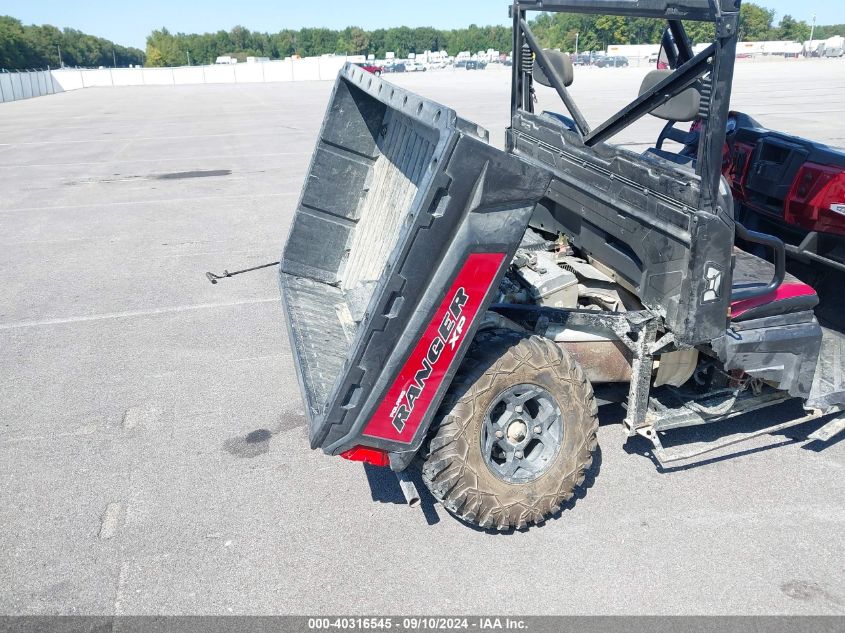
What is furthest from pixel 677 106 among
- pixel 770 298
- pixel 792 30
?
pixel 792 30

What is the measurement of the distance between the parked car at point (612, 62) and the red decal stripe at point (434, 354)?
65.5m

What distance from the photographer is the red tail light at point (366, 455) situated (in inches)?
125

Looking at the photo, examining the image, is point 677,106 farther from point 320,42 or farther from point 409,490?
point 320,42

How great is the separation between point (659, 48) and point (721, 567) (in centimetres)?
329

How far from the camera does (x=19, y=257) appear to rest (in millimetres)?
8820

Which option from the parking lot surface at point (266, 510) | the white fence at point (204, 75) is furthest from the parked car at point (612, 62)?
the parking lot surface at point (266, 510)

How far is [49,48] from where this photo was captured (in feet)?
347

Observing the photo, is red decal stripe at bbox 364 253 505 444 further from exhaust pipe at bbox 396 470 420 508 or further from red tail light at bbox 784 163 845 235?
red tail light at bbox 784 163 845 235

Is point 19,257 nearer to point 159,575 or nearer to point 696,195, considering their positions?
point 159,575

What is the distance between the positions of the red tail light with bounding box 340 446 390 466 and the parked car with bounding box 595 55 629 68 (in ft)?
215

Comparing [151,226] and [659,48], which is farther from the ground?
[659,48]

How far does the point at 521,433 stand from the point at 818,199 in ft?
8.47

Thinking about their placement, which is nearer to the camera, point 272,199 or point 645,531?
point 645,531

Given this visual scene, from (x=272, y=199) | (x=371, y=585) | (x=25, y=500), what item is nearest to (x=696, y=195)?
(x=371, y=585)
